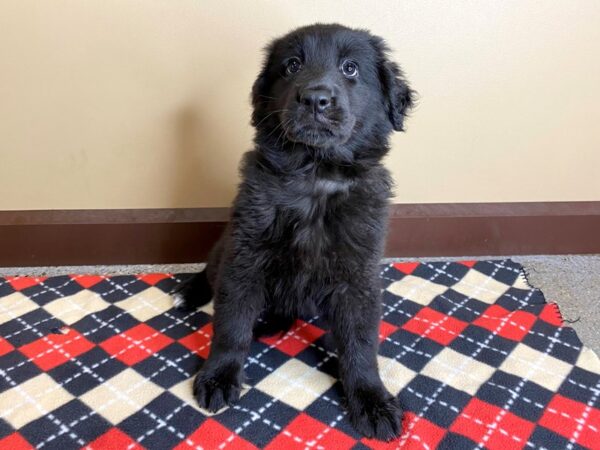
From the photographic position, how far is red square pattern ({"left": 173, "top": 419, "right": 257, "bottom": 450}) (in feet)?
4.32

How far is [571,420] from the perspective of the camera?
1.42 m

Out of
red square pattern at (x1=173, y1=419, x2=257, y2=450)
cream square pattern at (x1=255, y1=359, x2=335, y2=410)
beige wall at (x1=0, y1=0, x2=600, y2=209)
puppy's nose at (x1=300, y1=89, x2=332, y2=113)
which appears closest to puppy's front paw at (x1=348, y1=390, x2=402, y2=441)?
cream square pattern at (x1=255, y1=359, x2=335, y2=410)

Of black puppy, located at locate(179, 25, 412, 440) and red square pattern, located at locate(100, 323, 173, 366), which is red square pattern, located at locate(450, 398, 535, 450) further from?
red square pattern, located at locate(100, 323, 173, 366)

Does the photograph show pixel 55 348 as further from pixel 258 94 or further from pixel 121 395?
pixel 258 94

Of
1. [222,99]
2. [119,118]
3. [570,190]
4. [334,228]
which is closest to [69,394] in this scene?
[334,228]

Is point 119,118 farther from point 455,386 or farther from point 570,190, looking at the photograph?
point 570,190

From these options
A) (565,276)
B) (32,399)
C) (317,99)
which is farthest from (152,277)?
(565,276)

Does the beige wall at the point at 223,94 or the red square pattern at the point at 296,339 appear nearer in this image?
the red square pattern at the point at 296,339

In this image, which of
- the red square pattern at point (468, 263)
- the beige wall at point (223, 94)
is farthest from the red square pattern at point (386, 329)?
the beige wall at point (223, 94)

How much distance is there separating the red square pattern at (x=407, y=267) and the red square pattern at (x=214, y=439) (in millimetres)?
1023

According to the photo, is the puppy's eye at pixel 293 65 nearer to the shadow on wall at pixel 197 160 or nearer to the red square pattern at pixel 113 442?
the shadow on wall at pixel 197 160

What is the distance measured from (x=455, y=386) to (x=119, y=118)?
1462mm

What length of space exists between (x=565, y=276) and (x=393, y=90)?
1.22 meters

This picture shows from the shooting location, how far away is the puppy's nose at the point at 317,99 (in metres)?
1.24
